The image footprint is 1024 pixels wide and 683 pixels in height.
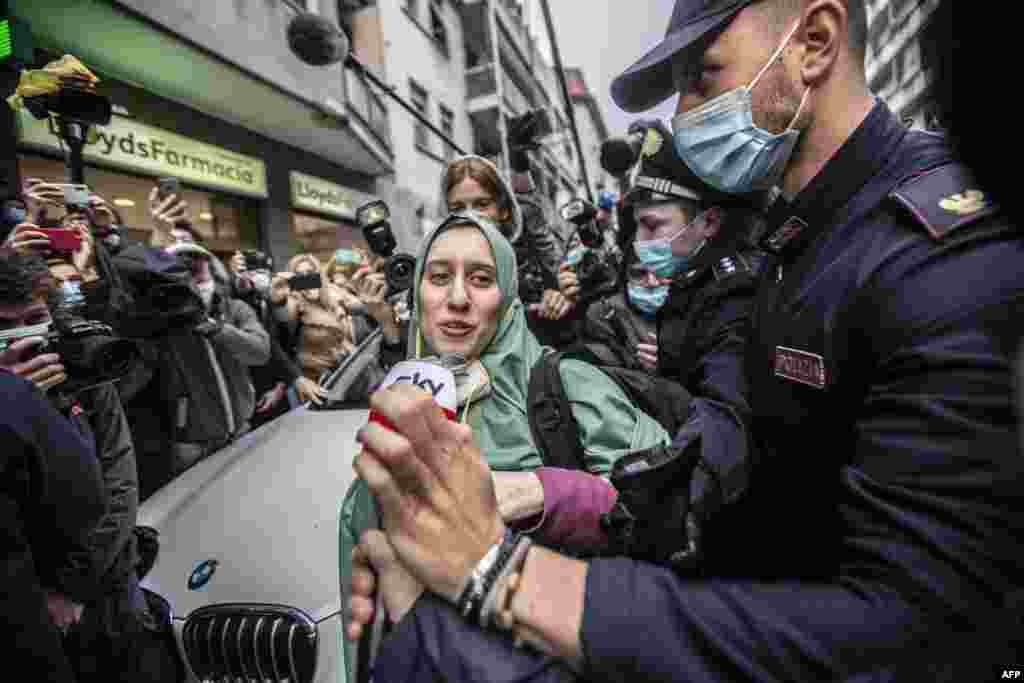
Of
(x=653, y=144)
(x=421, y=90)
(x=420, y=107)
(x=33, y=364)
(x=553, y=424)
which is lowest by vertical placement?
(x=553, y=424)

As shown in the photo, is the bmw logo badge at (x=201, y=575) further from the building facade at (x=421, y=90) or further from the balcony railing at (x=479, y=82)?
the balcony railing at (x=479, y=82)

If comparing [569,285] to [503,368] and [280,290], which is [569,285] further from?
A: [280,290]

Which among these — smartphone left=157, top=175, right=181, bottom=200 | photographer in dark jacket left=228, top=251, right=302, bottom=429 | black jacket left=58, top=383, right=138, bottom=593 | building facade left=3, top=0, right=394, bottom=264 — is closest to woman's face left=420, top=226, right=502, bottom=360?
black jacket left=58, top=383, right=138, bottom=593

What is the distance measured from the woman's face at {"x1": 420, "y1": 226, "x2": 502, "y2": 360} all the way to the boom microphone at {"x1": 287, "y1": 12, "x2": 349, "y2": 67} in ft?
7.87

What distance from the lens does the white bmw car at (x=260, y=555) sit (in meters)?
1.58

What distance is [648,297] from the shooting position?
289cm

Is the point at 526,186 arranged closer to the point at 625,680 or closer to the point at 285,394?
the point at 285,394

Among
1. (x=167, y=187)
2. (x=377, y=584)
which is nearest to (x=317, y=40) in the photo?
(x=167, y=187)

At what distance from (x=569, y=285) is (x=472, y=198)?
0.74 meters

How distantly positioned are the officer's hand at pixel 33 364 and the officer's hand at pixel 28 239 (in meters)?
0.50

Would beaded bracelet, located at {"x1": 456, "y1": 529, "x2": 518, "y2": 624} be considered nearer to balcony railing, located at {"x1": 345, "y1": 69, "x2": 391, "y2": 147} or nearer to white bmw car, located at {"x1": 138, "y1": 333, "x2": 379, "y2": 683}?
white bmw car, located at {"x1": 138, "y1": 333, "x2": 379, "y2": 683}

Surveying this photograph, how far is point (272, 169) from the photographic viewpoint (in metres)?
8.34

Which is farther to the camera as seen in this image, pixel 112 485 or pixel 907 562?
pixel 112 485

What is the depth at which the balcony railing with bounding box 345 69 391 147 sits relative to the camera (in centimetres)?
880
